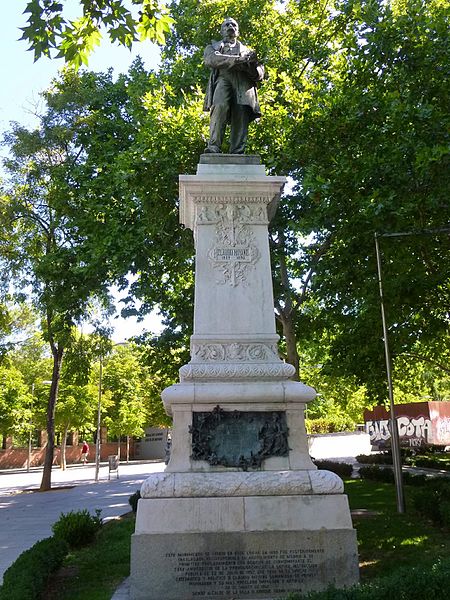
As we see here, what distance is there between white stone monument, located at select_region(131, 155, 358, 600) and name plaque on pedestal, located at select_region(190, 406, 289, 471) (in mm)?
12

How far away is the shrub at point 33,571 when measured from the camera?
5.80 metres

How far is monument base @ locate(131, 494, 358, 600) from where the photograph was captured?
6098 millimetres

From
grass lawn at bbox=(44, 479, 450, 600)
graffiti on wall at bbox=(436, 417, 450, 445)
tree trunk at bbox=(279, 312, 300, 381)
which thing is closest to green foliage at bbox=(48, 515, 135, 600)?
grass lawn at bbox=(44, 479, 450, 600)

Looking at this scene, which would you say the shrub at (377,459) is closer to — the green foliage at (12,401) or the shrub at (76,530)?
the shrub at (76,530)

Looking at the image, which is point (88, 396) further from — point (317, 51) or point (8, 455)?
point (317, 51)

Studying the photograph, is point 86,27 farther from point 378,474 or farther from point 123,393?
point 123,393

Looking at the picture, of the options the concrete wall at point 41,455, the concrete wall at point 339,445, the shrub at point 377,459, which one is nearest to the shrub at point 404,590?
the shrub at point 377,459

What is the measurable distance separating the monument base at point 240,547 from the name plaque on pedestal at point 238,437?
0.51 metres

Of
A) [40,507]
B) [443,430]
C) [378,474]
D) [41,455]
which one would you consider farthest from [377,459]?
[41,455]

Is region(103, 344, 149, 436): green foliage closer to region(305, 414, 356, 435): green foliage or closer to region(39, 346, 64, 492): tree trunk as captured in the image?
region(305, 414, 356, 435): green foliage

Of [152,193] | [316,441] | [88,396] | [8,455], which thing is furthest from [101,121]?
[8,455]

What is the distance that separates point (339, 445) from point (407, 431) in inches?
533

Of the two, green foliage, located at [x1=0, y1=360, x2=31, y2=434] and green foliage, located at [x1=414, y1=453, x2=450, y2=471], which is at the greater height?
green foliage, located at [x1=0, y1=360, x2=31, y2=434]

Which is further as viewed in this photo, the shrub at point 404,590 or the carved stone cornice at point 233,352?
the carved stone cornice at point 233,352
